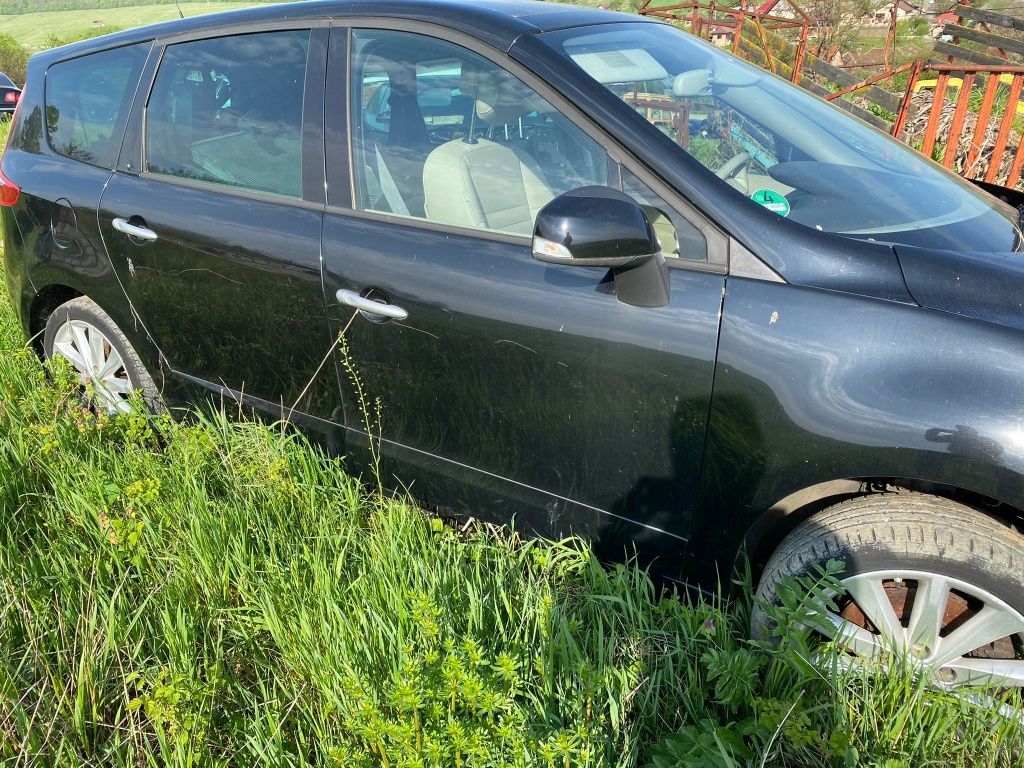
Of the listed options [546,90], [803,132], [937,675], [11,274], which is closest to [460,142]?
[546,90]

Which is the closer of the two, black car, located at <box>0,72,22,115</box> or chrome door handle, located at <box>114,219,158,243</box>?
chrome door handle, located at <box>114,219,158,243</box>

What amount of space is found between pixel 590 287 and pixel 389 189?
0.79 m

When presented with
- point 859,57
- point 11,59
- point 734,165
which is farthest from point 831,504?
point 11,59

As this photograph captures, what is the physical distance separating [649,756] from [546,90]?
1640 mm

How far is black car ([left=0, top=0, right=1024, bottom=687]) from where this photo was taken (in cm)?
176

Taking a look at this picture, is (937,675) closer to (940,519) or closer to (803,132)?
(940,519)

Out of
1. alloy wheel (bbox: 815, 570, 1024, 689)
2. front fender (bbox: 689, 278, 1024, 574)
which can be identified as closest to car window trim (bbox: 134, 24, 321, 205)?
front fender (bbox: 689, 278, 1024, 574)

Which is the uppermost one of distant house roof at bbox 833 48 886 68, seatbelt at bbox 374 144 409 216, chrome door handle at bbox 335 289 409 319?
distant house roof at bbox 833 48 886 68

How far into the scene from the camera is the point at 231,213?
2.69 metres

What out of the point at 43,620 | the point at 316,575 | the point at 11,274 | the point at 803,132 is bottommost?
the point at 43,620

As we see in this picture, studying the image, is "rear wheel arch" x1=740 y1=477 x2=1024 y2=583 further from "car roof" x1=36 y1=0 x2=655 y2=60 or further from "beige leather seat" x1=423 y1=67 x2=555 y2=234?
"car roof" x1=36 y1=0 x2=655 y2=60

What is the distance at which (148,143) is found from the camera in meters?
3.01

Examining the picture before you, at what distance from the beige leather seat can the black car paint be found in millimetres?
84

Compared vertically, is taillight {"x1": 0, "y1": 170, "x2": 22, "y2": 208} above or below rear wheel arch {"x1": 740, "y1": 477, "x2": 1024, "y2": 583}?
above
